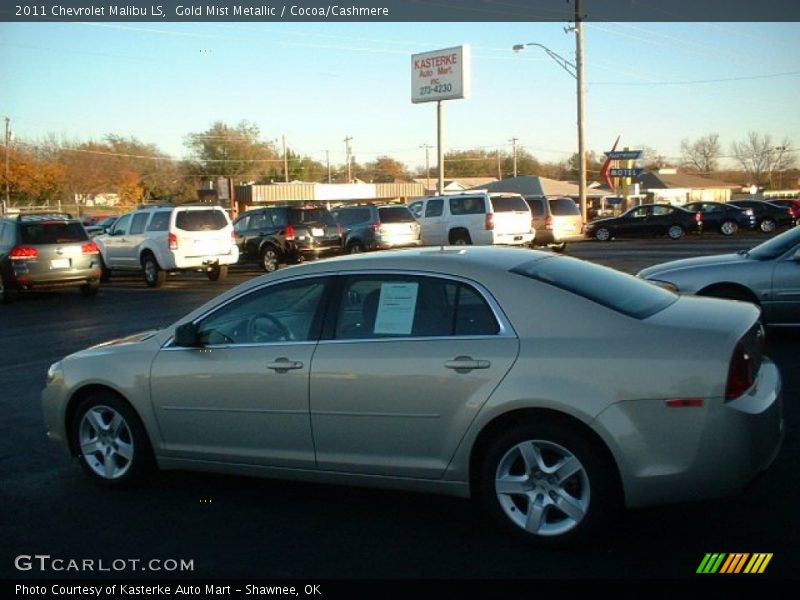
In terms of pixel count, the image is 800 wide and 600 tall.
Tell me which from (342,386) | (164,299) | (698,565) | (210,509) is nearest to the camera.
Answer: (698,565)

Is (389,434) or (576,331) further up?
(576,331)

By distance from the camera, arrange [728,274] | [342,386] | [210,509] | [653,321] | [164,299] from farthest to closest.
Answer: [164,299] → [728,274] → [210,509] → [342,386] → [653,321]

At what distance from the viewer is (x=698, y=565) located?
4.33 meters

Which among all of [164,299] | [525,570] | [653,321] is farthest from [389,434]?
[164,299]

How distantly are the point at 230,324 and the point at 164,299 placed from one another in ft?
43.4

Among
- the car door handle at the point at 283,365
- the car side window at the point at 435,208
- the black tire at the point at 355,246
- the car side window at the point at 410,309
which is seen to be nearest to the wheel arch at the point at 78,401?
the car door handle at the point at 283,365

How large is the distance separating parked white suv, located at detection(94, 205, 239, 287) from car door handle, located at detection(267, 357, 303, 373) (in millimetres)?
16280

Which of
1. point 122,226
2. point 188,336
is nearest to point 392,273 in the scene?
point 188,336

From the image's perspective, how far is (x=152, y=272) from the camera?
21406 mm

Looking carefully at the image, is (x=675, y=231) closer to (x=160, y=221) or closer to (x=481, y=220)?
(x=481, y=220)

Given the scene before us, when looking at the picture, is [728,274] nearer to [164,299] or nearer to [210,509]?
[210,509]

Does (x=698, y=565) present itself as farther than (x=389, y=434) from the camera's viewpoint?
No

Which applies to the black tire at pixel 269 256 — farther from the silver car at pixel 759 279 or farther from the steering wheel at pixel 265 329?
the steering wheel at pixel 265 329

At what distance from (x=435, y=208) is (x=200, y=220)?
8.75 metres
